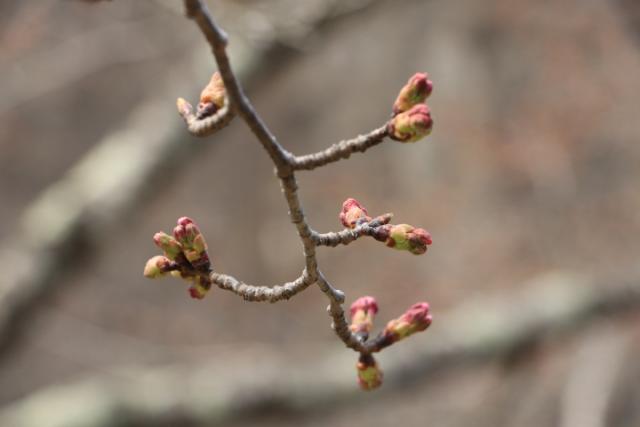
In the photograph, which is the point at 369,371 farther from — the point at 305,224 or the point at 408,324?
the point at 305,224

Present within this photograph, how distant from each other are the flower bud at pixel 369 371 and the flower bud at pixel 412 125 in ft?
0.75

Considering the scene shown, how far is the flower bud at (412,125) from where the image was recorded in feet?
1.75

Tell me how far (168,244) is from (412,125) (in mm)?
222

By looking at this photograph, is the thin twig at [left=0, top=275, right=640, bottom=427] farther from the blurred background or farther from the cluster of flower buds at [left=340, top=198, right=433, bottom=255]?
the cluster of flower buds at [left=340, top=198, right=433, bottom=255]

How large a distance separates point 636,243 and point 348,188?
1.50m

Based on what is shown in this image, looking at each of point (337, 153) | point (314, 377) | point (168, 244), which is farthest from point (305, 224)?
point (314, 377)

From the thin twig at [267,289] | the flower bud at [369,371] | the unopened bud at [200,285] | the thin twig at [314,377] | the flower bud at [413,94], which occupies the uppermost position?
the thin twig at [314,377]

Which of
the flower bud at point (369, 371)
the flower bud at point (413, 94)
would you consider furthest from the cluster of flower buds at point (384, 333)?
the flower bud at point (413, 94)

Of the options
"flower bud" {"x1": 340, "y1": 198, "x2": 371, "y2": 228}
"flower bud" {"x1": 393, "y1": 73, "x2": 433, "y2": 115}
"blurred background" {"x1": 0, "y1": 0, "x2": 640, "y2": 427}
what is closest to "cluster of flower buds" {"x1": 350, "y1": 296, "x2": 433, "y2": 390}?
"flower bud" {"x1": 340, "y1": 198, "x2": 371, "y2": 228}

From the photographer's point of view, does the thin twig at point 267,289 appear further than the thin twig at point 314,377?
No

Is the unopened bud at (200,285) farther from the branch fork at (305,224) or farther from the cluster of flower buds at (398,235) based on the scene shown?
the cluster of flower buds at (398,235)

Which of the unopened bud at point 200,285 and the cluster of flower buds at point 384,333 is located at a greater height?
the unopened bud at point 200,285

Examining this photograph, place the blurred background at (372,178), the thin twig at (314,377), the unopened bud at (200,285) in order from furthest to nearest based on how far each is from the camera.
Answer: the blurred background at (372,178) → the thin twig at (314,377) → the unopened bud at (200,285)

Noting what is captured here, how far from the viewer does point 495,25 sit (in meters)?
4.20
